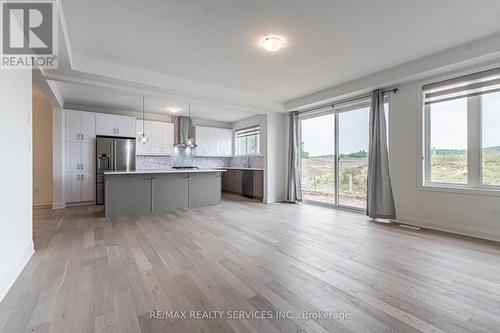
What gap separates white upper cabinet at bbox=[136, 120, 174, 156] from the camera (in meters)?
6.71

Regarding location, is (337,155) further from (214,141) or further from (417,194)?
(214,141)

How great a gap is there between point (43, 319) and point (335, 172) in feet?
16.9

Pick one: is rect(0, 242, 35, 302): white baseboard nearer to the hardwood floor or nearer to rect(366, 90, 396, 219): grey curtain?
the hardwood floor

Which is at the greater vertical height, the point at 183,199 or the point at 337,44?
the point at 337,44

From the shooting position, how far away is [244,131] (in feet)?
26.2

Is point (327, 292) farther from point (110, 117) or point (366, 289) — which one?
point (110, 117)

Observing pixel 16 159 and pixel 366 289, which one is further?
pixel 16 159

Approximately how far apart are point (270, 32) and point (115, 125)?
16.8 ft

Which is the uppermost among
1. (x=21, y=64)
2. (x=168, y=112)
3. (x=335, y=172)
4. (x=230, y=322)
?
(x=168, y=112)

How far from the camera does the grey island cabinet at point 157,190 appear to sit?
4480 mm

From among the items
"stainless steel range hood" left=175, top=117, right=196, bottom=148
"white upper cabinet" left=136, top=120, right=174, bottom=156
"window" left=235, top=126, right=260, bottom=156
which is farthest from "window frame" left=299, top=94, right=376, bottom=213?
"white upper cabinet" left=136, top=120, right=174, bottom=156

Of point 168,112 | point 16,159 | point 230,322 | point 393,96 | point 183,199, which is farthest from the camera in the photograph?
point 168,112

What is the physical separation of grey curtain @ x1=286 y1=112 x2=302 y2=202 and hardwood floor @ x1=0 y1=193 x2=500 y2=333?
235cm

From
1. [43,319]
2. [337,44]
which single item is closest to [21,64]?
[43,319]
